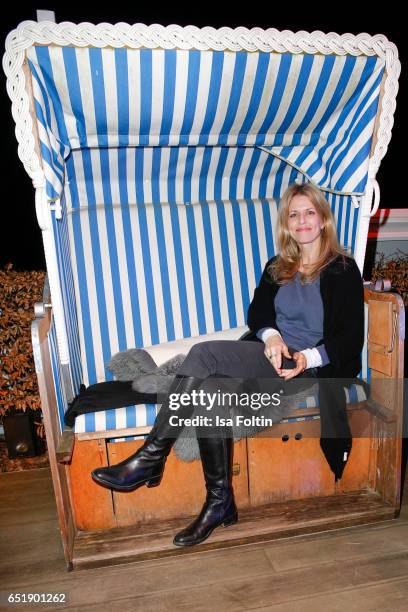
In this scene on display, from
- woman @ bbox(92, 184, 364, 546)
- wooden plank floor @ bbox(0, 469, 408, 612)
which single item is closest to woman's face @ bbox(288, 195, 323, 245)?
woman @ bbox(92, 184, 364, 546)

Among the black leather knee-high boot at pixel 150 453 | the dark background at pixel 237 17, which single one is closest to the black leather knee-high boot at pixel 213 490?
the black leather knee-high boot at pixel 150 453

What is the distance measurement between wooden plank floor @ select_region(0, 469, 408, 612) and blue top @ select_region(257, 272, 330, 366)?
0.88 metres

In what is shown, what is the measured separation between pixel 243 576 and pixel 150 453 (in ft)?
1.98

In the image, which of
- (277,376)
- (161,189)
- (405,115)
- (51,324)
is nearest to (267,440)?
(277,376)

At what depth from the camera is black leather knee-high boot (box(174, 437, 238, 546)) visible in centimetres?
198

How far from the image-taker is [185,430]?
6.63 ft

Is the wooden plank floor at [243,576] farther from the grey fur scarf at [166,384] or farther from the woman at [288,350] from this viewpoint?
the grey fur scarf at [166,384]

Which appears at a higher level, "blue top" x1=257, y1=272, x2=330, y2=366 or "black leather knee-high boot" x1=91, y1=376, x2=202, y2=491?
"blue top" x1=257, y1=272, x2=330, y2=366

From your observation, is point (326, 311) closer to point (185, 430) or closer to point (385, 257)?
point (185, 430)

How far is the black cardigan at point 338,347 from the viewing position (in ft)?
6.89

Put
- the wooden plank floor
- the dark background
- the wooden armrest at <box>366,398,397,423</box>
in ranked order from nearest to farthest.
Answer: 1. the wooden plank floor
2. the wooden armrest at <box>366,398,397,423</box>
3. the dark background

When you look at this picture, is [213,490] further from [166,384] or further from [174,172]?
[174,172]

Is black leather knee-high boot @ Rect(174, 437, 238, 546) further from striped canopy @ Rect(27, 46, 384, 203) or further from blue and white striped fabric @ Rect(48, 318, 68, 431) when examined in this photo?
striped canopy @ Rect(27, 46, 384, 203)

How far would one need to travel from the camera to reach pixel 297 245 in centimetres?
241
